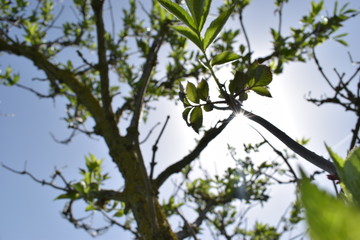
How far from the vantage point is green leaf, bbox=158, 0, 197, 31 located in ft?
1.95

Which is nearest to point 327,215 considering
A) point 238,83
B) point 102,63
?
point 238,83

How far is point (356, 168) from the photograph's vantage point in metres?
0.29

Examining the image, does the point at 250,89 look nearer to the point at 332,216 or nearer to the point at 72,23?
the point at 332,216

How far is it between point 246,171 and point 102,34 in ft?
7.16

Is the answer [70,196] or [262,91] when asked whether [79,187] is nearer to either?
[70,196]

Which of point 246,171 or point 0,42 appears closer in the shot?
point 246,171

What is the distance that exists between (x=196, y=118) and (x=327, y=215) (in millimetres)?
575

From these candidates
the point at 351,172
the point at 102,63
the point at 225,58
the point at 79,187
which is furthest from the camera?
the point at 102,63

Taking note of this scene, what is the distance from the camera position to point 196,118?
74 centimetres

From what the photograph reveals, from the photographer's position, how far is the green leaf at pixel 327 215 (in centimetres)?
17

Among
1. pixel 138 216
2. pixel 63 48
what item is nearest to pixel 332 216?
pixel 138 216

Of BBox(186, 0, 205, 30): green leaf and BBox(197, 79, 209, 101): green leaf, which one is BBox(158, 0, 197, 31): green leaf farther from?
BBox(197, 79, 209, 101): green leaf

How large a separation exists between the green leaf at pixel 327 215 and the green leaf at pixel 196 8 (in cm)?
51

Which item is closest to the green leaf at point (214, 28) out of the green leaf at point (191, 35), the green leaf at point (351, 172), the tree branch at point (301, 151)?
the green leaf at point (191, 35)
